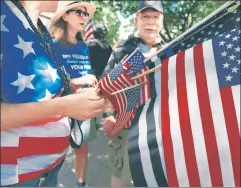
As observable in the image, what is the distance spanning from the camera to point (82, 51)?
349 centimetres

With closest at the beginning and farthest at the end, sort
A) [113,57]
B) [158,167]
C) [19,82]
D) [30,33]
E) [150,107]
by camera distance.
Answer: [19,82] → [30,33] → [158,167] → [150,107] → [113,57]

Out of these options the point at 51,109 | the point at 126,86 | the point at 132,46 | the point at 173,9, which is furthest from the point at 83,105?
the point at 173,9

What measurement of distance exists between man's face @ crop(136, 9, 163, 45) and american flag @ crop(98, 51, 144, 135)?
1.12 metres

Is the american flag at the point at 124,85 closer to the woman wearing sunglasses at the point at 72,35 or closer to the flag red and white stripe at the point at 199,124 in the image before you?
the flag red and white stripe at the point at 199,124

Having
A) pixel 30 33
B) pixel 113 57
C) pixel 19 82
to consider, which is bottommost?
pixel 19 82

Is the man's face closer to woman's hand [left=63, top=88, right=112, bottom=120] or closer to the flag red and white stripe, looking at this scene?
the flag red and white stripe

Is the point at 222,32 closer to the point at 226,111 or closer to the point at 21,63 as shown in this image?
A: the point at 226,111

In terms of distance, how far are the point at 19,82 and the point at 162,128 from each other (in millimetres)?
924

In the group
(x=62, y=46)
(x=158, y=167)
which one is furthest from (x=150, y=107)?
(x=62, y=46)

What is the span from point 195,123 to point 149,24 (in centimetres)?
147

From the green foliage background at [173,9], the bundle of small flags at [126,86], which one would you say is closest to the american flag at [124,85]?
the bundle of small flags at [126,86]

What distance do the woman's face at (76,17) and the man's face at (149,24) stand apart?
0.58m

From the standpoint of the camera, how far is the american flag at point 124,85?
1.84 metres

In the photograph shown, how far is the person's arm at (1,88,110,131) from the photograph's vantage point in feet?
4.36
